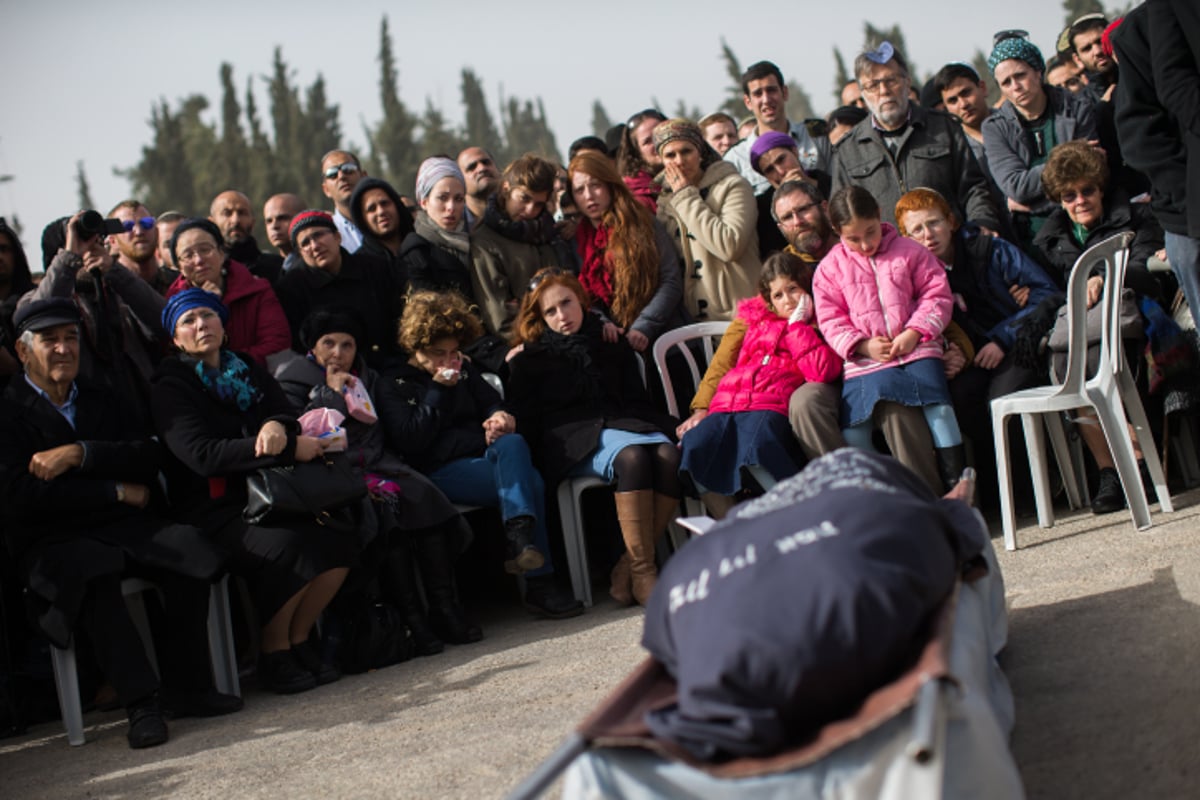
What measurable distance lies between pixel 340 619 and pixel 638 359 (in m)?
1.89

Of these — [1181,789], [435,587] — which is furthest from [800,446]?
[1181,789]

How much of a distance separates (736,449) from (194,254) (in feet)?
8.79

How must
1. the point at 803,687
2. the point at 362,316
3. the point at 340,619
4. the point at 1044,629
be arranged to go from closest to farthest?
the point at 803,687 < the point at 1044,629 < the point at 340,619 < the point at 362,316

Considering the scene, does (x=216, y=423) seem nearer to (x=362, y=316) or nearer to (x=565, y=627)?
(x=362, y=316)

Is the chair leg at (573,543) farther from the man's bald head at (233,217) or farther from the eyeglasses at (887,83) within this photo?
the eyeglasses at (887,83)

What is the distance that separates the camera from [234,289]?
19.2ft

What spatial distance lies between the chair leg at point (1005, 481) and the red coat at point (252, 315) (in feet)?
10.6

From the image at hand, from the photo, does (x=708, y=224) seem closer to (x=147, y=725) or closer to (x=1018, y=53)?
(x=1018, y=53)

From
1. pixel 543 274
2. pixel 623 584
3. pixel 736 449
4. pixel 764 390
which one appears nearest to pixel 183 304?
pixel 543 274

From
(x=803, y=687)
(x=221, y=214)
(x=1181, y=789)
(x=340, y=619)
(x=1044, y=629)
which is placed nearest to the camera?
(x=803, y=687)

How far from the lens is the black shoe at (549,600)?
5340mm

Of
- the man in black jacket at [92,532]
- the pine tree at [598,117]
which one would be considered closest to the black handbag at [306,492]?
the man in black jacket at [92,532]

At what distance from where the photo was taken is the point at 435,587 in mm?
5305

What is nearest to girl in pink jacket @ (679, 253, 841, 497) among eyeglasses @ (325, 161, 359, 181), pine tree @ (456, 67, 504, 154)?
eyeglasses @ (325, 161, 359, 181)
